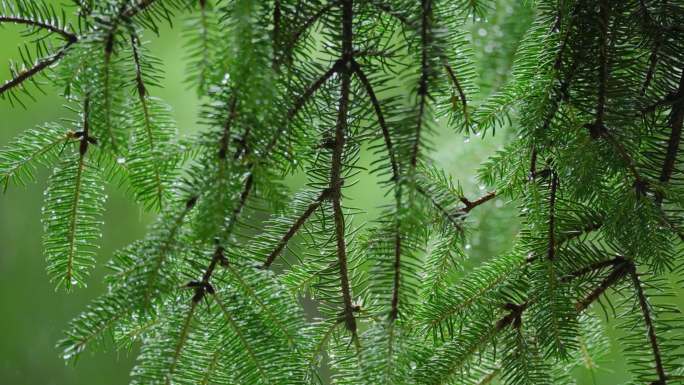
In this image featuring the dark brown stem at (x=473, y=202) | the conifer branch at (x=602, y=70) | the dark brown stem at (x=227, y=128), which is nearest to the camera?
the dark brown stem at (x=227, y=128)

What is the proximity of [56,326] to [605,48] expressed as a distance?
1.49m

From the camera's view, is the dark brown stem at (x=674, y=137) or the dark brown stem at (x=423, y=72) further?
the dark brown stem at (x=674, y=137)

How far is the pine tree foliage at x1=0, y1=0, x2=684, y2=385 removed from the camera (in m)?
0.37

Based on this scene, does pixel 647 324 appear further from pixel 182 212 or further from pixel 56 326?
pixel 56 326

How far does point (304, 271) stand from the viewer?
577 mm

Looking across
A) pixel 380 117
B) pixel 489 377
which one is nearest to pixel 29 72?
pixel 380 117

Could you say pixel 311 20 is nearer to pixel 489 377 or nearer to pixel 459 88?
pixel 459 88

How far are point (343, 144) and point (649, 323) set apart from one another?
10.7 inches

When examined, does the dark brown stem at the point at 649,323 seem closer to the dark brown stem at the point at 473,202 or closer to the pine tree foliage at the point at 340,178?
the pine tree foliage at the point at 340,178

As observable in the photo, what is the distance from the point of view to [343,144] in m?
0.47

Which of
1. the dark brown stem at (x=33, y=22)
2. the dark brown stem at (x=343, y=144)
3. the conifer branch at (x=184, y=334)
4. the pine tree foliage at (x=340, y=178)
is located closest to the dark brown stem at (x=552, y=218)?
the pine tree foliage at (x=340, y=178)

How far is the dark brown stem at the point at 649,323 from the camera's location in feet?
1.72

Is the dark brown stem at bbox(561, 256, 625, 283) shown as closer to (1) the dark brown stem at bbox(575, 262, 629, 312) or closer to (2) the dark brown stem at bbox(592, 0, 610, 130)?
(1) the dark brown stem at bbox(575, 262, 629, 312)

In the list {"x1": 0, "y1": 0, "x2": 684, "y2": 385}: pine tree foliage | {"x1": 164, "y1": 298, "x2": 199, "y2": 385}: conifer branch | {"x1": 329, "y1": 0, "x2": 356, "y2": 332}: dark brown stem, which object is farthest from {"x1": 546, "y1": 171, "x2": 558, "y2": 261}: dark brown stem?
{"x1": 164, "y1": 298, "x2": 199, "y2": 385}: conifer branch
